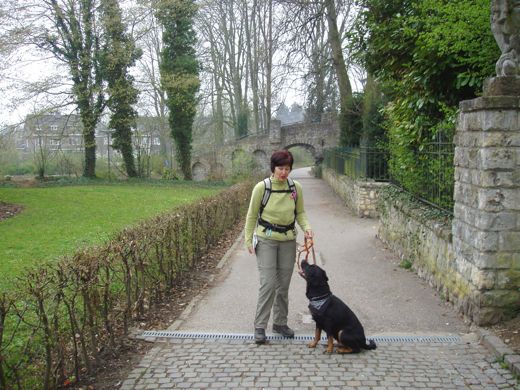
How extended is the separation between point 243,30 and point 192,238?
34340 millimetres

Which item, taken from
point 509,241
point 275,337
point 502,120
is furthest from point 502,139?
point 275,337

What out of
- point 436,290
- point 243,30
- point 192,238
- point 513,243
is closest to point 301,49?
point 192,238

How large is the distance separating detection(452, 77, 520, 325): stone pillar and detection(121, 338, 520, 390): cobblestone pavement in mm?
595

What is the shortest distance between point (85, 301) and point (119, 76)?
27794 mm

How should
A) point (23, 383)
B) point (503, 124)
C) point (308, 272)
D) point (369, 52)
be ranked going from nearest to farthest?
point (23, 383), point (308, 272), point (503, 124), point (369, 52)

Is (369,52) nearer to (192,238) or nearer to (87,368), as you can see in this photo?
(192,238)

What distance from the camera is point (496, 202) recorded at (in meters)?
5.11

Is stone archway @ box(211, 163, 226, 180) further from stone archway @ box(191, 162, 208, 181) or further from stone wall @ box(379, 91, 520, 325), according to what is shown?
stone wall @ box(379, 91, 520, 325)

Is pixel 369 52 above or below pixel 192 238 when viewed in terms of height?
above

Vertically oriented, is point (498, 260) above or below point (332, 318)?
above

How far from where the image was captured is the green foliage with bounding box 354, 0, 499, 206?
682 centimetres

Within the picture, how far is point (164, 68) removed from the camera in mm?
31875

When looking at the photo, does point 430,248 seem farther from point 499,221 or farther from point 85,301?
point 85,301

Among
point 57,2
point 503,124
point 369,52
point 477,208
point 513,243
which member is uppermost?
point 57,2
